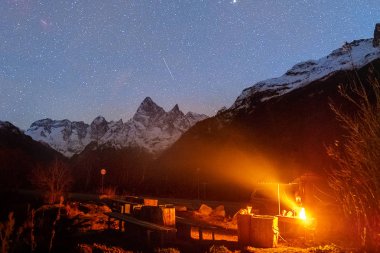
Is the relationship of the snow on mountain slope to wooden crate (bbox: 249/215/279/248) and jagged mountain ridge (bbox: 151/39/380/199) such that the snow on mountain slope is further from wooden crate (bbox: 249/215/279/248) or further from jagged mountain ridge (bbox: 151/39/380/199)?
wooden crate (bbox: 249/215/279/248)

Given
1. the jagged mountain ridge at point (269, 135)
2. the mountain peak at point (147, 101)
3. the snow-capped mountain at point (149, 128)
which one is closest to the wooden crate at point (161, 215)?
the jagged mountain ridge at point (269, 135)

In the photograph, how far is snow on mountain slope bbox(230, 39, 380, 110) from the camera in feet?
258

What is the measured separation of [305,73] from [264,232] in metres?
86.8

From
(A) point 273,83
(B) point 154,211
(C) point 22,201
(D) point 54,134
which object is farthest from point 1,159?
(D) point 54,134

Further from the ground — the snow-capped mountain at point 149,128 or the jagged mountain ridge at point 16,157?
the snow-capped mountain at point 149,128

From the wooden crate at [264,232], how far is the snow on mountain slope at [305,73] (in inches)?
2630

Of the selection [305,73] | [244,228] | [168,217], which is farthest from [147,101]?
[244,228]

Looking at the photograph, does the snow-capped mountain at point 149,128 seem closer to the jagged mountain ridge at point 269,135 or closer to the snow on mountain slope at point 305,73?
the jagged mountain ridge at point 269,135

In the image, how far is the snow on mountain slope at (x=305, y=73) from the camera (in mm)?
78688

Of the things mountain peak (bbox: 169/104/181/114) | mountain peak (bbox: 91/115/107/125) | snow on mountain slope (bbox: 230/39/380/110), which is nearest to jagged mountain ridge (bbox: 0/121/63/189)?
mountain peak (bbox: 91/115/107/125)

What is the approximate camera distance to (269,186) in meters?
18.2

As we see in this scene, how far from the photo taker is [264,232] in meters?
12.3

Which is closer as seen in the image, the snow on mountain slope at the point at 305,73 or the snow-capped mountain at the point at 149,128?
the snow on mountain slope at the point at 305,73

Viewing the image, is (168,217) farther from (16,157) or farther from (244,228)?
(16,157)
